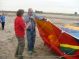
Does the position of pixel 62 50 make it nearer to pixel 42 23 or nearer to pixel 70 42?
pixel 70 42

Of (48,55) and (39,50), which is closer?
(48,55)

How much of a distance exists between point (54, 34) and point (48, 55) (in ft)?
3.28

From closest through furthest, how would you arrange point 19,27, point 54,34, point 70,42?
point 19,27 → point 70,42 → point 54,34

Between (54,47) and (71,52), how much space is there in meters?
1.08

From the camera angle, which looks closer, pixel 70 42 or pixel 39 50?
pixel 70 42

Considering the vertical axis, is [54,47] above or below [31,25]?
below

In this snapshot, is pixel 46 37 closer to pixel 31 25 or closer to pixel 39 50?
pixel 39 50

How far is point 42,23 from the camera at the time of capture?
13.7 meters

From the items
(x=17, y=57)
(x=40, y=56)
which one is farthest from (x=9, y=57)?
(x=40, y=56)

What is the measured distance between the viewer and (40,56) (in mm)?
12094

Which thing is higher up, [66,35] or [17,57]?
[66,35]

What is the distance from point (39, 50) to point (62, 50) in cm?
177

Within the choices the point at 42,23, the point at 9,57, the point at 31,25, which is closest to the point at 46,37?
the point at 42,23

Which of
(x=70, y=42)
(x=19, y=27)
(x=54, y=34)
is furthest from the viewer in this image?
(x=54, y=34)
